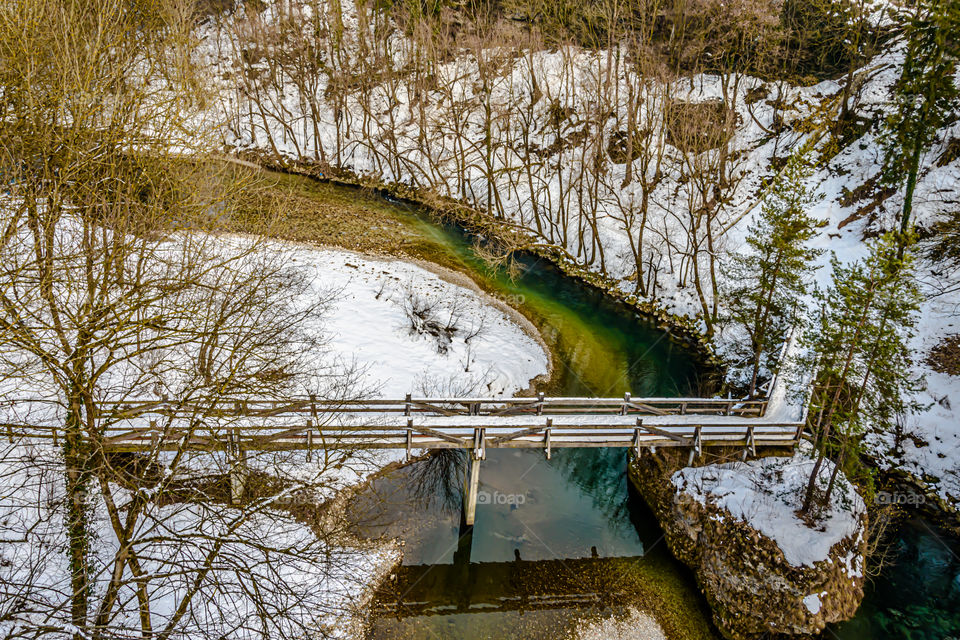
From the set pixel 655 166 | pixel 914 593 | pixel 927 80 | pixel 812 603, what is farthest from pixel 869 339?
pixel 655 166

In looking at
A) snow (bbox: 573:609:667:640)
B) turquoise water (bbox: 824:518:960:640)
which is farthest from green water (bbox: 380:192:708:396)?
snow (bbox: 573:609:667:640)

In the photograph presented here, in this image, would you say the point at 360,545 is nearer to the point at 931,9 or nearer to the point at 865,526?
the point at 865,526

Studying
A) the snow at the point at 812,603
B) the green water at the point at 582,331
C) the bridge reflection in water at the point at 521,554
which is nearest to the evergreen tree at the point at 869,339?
the snow at the point at 812,603

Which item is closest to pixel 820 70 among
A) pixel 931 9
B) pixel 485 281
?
pixel 931 9

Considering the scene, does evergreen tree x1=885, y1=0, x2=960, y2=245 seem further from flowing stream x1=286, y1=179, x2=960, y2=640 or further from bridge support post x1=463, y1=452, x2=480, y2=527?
bridge support post x1=463, y1=452, x2=480, y2=527

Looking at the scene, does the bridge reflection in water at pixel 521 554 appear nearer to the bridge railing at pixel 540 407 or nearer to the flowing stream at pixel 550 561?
the flowing stream at pixel 550 561

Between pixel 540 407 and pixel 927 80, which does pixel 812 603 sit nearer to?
pixel 540 407
